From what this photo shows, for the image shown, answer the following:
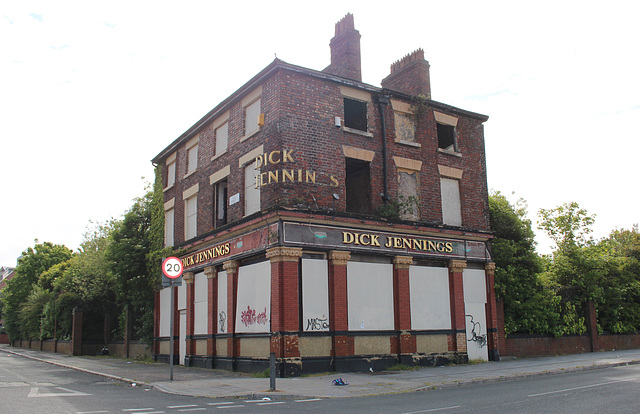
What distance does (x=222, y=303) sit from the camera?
756 inches

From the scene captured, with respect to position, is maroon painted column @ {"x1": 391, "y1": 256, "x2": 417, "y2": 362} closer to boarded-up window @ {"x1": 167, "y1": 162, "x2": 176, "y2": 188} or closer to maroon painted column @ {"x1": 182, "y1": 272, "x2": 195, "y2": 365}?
maroon painted column @ {"x1": 182, "y1": 272, "x2": 195, "y2": 365}

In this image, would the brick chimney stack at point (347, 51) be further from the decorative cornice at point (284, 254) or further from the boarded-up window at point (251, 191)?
the decorative cornice at point (284, 254)

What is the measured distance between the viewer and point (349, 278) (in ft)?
57.3

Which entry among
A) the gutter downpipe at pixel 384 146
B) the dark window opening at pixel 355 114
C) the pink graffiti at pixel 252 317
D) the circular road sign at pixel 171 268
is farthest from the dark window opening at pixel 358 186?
the circular road sign at pixel 171 268

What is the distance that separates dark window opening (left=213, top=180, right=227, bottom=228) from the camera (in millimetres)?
21078

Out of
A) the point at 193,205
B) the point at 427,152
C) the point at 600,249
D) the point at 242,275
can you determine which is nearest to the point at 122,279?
the point at 193,205

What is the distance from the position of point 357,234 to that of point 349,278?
1452mm

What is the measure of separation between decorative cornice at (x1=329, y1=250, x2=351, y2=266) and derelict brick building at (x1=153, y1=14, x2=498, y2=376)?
0.12 feet

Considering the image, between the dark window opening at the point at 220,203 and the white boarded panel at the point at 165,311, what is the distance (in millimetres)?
4795

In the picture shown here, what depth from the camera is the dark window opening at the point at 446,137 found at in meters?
22.0

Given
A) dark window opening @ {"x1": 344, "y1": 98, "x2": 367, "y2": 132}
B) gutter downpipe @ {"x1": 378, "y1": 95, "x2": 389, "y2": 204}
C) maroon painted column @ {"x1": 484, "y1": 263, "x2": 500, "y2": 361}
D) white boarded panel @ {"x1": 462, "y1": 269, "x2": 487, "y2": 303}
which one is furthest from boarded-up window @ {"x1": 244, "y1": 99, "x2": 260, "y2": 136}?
maroon painted column @ {"x1": 484, "y1": 263, "x2": 500, "y2": 361}

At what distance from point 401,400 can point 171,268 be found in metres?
7.67

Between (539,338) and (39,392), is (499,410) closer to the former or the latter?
(39,392)

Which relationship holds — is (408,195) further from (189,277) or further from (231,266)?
(189,277)
